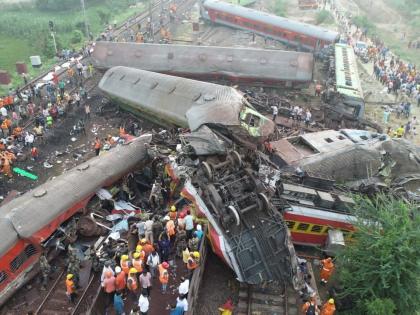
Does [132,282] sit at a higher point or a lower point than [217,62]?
higher

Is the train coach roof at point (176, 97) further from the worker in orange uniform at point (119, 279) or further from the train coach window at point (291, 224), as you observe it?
the worker in orange uniform at point (119, 279)

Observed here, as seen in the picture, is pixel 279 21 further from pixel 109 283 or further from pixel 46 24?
pixel 109 283

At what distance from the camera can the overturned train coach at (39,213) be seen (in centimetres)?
1180

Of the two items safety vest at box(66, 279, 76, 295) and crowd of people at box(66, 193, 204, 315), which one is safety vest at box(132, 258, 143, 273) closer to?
crowd of people at box(66, 193, 204, 315)

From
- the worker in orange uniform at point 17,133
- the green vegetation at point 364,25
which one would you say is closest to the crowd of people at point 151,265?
the worker in orange uniform at point 17,133

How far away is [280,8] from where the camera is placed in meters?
50.7

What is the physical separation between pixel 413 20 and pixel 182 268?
163ft

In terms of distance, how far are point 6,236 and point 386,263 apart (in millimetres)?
11287

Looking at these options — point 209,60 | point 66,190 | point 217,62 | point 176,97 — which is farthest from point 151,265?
point 209,60

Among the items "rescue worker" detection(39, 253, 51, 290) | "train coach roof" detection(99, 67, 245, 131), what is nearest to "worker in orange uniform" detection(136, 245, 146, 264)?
"rescue worker" detection(39, 253, 51, 290)

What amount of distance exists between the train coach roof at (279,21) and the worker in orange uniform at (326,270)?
77.9 ft

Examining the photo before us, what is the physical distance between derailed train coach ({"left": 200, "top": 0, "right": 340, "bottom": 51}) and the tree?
23552mm

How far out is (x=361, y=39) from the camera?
40281 millimetres

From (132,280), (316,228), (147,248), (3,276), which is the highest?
(147,248)
